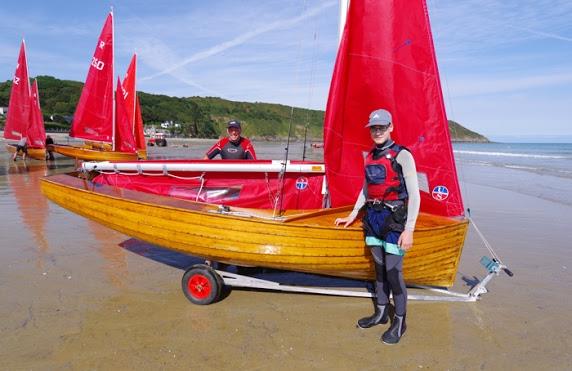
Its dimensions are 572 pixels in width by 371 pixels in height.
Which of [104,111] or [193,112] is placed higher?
[193,112]

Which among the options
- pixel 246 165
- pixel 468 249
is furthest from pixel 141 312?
pixel 468 249

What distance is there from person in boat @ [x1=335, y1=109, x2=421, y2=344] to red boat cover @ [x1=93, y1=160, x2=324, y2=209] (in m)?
1.83

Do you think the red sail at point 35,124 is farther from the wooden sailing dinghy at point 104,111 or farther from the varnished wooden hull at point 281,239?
the varnished wooden hull at point 281,239

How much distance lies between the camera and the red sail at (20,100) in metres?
21.0

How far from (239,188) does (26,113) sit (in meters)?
20.8

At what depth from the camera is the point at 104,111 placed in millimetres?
14633

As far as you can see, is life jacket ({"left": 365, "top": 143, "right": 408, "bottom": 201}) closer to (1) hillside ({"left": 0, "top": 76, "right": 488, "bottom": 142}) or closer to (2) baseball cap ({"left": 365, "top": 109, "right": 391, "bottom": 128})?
(2) baseball cap ({"left": 365, "top": 109, "right": 391, "bottom": 128})

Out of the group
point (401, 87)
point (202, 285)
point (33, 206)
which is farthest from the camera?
point (33, 206)

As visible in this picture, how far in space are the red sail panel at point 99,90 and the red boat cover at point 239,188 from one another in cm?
1065

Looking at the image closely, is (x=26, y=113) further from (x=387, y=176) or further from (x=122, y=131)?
(x=387, y=176)

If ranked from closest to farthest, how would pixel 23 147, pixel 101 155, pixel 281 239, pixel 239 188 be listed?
pixel 281 239 < pixel 239 188 < pixel 101 155 < pixel 23 147

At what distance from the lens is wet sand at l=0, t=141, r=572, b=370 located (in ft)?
9.96

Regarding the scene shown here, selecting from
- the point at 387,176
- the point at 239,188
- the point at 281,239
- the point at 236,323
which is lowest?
the point at 236,323

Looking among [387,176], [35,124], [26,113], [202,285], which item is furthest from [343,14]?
[26,113]
